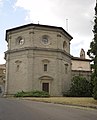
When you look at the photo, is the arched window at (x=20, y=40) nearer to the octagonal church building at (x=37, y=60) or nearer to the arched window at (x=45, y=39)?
the octagonal church building at (x=37, y=60)

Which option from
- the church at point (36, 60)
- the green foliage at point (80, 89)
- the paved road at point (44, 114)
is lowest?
the paved road at point (44, 114)

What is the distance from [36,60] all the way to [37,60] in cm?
21

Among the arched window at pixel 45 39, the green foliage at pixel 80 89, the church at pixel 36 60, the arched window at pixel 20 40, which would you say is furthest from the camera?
the arched window at pixel 20 40

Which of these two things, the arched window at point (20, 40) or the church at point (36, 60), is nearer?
the church at point (36, 60)

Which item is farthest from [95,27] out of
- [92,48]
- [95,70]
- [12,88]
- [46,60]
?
[12,88]

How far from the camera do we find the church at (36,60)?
53156mm

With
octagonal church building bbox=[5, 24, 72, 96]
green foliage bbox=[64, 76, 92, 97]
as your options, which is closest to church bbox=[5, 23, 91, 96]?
octagonal church building bbox=[5, 24, 72, 96]

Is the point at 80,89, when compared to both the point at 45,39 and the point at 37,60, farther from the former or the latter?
the point at 45,39

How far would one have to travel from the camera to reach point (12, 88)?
55.3m

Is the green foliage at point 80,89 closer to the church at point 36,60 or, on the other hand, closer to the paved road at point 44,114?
the church at point 36,60

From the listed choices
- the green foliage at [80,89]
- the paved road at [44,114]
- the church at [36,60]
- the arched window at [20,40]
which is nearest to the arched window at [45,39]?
the church at [36,60]

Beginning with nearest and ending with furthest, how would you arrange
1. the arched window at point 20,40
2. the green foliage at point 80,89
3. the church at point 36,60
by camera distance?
1. the church at point 36,60
2. the green foliage at point 80,89
3. the arched window at point 20,40

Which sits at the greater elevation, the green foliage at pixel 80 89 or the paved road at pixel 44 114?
the green foliage at pixel 80 89

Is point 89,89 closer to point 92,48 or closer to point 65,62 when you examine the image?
point 65,62
